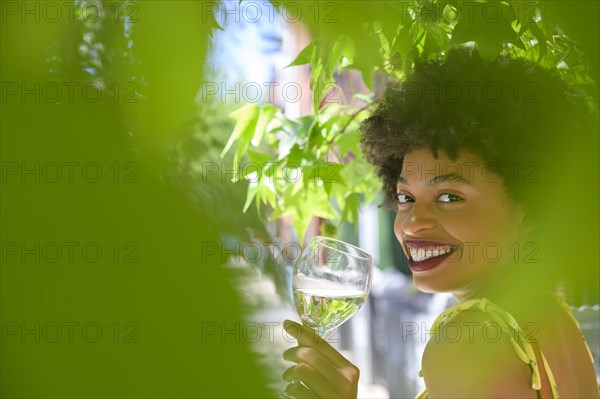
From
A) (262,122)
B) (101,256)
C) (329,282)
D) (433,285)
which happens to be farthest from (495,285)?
(101,256)

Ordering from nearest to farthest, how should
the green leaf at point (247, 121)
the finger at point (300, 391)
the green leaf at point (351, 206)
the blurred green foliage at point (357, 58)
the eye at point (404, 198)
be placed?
the blurred green foliage at point (357, 58)
the finger at point (300, 391)
the eye at point (404, 198)
the green leaf at point (247, 121)
the green leaf at point (351, 206)

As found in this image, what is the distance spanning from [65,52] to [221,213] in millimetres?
58

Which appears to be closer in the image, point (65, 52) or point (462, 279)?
point (65, 52)

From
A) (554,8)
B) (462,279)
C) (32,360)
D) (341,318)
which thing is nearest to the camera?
(32,360)

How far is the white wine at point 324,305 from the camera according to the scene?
0.98 metres

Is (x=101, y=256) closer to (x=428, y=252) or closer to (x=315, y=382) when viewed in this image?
(x=315, y=382)

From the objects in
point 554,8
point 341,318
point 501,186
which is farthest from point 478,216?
point 554,8

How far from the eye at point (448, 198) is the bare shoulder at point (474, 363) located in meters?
0.23

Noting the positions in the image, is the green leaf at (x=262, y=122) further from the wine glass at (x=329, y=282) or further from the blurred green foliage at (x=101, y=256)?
the blurred green foliage at (x=101, y=256)

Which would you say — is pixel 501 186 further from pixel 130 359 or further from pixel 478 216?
pixel 130 359

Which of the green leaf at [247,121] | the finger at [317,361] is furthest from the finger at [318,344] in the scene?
the green leaf at [247,121]

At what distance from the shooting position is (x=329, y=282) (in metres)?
1.00

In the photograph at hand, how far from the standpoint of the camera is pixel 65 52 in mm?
173

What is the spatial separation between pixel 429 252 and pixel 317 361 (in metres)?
0.39
